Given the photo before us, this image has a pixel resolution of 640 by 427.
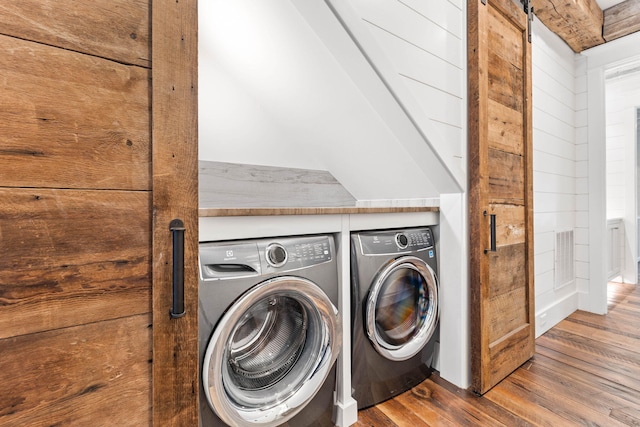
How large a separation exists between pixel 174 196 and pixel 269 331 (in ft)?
2.62

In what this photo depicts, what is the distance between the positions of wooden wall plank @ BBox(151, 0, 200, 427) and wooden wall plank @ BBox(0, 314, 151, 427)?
36mm

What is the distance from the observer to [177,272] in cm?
72

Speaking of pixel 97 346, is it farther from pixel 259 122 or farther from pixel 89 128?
pixel 259 122

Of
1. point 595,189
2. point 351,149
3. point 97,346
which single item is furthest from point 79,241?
point 595,189

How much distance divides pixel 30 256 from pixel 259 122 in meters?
1.76

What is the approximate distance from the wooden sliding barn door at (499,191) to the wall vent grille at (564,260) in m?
0.91

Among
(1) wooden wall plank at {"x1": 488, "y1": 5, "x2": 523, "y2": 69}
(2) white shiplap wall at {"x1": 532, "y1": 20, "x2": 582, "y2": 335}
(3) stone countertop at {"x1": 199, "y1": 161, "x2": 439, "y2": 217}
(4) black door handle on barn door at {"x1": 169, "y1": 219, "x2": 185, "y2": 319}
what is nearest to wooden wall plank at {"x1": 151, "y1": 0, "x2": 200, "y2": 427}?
(4) black door handle on barn door at {"x1": 169, "y1": 219, "x2": 185, "y2": 319}

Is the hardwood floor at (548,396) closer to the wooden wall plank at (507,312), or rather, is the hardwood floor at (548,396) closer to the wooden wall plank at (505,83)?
the wooden wall plank at (507,312)

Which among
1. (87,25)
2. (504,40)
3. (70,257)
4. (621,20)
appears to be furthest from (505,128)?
(70,257)

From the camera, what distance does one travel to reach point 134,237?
2.24 feet

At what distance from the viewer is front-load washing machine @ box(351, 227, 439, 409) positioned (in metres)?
1.43

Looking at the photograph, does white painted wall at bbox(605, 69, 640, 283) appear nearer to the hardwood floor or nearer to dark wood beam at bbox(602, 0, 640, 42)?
dark wood beam at bbox(602, 0, 640, 42)

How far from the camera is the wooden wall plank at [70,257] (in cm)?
→ 56

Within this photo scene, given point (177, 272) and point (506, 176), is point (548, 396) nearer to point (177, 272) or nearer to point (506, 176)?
point (506, 176)
